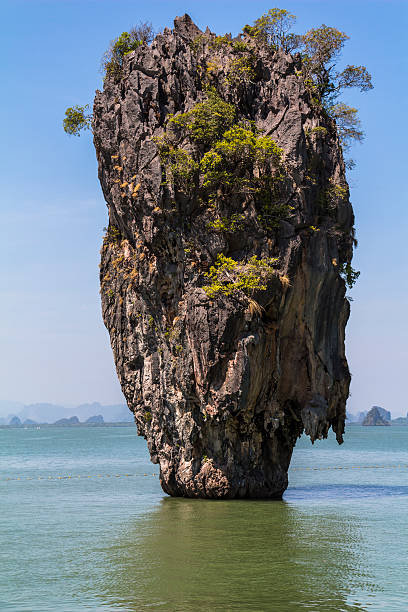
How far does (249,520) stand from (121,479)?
18.8 meters

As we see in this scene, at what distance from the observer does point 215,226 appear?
2556cm

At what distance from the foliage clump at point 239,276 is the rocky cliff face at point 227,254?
6cm

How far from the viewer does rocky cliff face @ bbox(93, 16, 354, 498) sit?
81.9ft

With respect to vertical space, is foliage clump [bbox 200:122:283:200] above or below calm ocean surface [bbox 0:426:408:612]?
above

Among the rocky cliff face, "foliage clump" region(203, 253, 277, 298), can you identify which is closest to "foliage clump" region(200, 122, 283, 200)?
the rocky cliff face

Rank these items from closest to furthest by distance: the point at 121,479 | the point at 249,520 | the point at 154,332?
the point at 249,520 → the point at 154,332 → the point at 121,479

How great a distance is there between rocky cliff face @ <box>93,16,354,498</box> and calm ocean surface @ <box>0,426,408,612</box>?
2.54 meters

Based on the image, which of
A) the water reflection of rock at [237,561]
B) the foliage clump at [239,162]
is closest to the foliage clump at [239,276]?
the foliage clump at [239,162]

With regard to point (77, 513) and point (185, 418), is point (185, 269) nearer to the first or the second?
point (185, 418)

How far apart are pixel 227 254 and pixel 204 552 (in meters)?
11.0

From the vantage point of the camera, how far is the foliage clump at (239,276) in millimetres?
24344

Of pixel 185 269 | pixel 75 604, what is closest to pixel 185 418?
pixel 185 269

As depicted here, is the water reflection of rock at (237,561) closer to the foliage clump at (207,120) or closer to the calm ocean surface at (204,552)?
the calm ocean surface at (204,552)

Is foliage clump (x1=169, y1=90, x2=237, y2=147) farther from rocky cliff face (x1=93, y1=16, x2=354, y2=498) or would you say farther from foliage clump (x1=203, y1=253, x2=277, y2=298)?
foliage clump (x1=203, y1=253, x2=277, y2=298)
